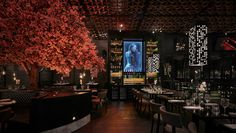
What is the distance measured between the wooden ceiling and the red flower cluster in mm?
3730

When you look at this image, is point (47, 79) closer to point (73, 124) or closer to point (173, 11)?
point (173, 11)

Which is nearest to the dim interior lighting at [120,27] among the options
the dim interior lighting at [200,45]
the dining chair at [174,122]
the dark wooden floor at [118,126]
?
the dim interior lighting at [200,45]

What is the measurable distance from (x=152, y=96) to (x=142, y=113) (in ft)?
2.88

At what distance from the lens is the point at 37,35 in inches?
241

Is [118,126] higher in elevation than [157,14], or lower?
lower

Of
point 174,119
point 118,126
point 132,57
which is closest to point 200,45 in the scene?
point 118,126

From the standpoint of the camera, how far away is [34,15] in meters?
6.10

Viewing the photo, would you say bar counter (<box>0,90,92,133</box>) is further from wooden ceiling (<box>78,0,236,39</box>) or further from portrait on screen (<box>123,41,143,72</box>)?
portrait on screen (<box>123,41,143,72</box>)

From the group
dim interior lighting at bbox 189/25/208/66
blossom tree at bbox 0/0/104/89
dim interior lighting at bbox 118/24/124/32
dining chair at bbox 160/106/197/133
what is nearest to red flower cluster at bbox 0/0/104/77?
blossom tree at bbox 0/0/104/89

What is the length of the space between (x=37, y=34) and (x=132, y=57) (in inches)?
372

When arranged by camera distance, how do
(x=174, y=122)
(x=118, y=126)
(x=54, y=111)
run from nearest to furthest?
1. (x=174, y=122)
2. (x=54, y=111)
3. (x=118, y=126)

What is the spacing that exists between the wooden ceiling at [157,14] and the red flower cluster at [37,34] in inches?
147

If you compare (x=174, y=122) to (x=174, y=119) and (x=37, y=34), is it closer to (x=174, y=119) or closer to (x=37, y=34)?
(x=174, y=119)

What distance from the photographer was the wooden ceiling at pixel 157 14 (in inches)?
399
